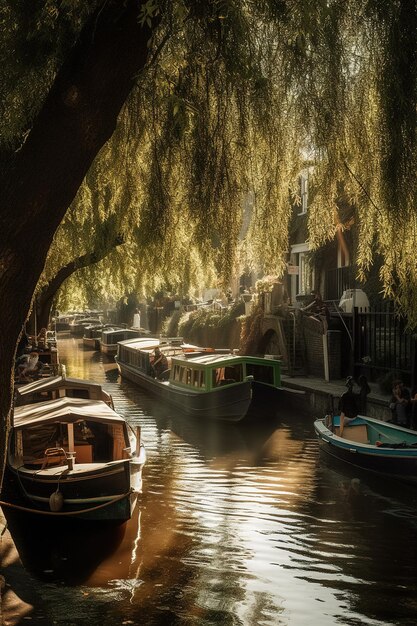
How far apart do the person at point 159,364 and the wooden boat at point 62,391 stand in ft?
45.3

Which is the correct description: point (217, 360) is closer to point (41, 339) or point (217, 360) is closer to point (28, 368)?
point (28, 368)

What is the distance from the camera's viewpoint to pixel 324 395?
23.6m

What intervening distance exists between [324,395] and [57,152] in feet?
63.3

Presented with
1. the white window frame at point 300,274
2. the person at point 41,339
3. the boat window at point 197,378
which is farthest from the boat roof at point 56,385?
the white window frame at point 300,274

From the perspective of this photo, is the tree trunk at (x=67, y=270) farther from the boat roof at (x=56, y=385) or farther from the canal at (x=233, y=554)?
the canal at (x=233, y=554)

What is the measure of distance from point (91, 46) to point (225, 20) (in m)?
1.21

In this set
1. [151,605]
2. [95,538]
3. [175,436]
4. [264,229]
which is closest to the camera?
[264,229]

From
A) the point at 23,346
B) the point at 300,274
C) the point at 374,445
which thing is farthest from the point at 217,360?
the point at 300,274

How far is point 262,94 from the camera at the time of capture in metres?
6.84

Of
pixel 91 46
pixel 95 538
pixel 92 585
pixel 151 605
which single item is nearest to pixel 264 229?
pixel 91 46

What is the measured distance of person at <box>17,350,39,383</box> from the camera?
21.9m

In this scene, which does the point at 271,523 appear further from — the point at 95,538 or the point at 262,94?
the point at 262,94

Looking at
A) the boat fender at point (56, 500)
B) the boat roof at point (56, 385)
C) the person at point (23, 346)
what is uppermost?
the person at point (23, 346)

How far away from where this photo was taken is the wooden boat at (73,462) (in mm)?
12609
